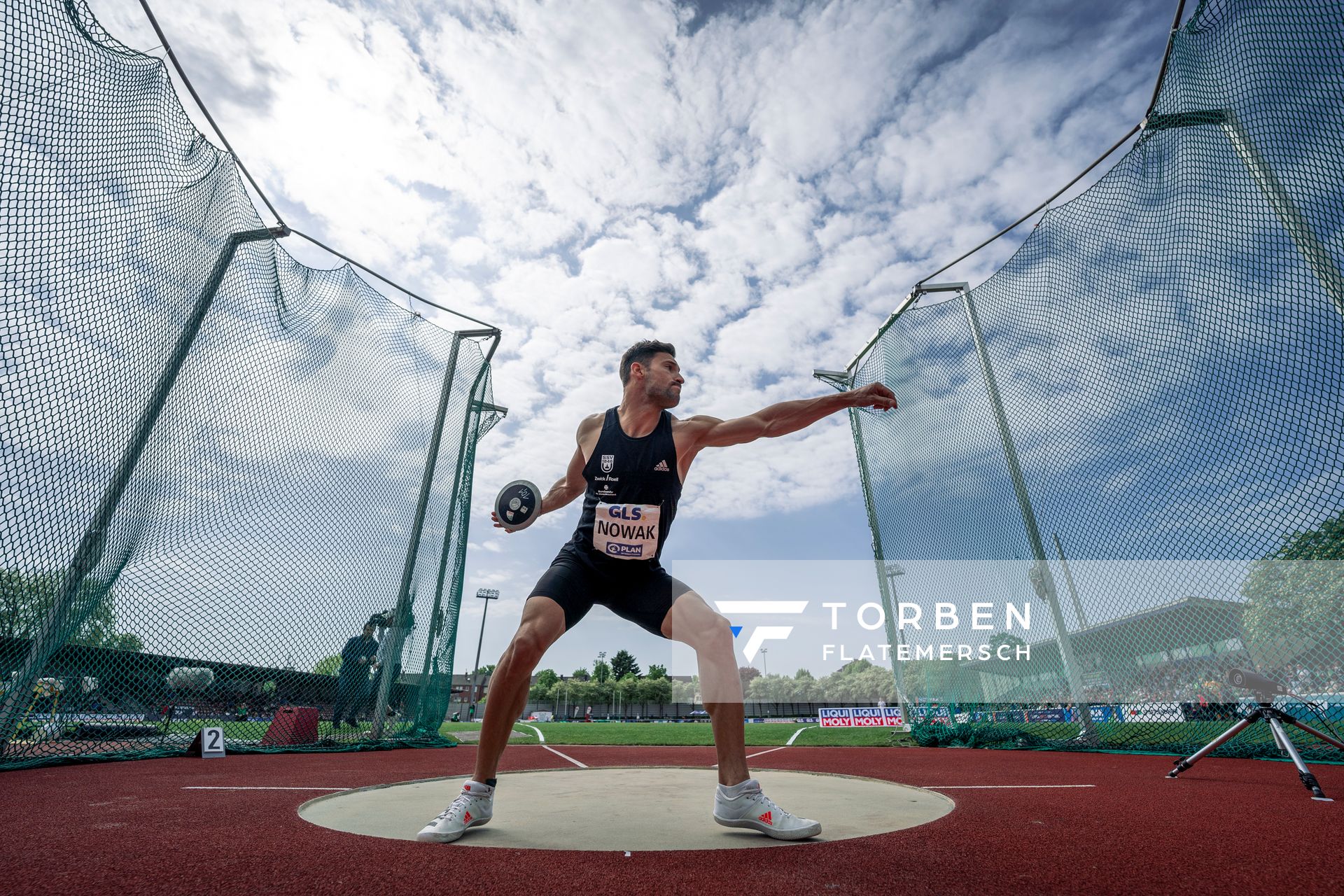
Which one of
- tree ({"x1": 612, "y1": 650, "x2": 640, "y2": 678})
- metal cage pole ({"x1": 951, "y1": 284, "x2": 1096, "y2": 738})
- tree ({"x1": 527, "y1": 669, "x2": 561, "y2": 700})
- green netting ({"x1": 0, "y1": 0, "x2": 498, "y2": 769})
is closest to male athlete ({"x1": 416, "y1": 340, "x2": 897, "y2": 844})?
green netting ({"x1": 0, "y1": 0, "x2": 498, "y2": 769})

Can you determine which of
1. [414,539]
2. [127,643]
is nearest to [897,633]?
[414,539]

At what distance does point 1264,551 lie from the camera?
4828 mm

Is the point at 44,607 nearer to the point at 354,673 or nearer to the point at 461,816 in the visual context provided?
the point at 354,673

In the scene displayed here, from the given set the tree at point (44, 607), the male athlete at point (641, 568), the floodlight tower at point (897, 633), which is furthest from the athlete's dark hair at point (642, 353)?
the floodlight tower at point (897, 633)

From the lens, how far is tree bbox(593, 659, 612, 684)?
97.8 metres

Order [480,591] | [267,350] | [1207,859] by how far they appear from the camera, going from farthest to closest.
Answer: [480,591]
[267,350]
[1207,859]

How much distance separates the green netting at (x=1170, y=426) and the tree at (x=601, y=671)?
3698 inches

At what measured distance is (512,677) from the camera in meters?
2.45

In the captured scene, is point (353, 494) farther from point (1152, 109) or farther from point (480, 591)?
point (480, 591)

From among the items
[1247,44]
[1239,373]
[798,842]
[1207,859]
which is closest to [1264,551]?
[1239,373]

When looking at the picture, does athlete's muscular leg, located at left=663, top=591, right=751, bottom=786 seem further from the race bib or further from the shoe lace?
the shoe lace

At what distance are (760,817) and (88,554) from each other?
16.0 ft

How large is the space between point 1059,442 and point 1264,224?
9.21 ft

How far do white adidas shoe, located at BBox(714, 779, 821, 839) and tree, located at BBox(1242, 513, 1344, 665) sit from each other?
4.66m
